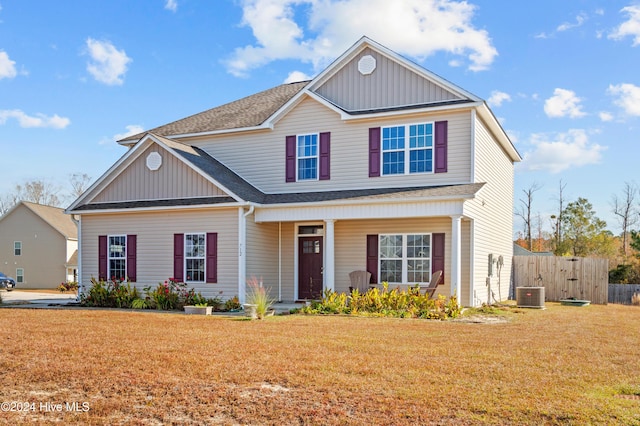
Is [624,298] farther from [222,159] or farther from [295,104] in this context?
[222,159]

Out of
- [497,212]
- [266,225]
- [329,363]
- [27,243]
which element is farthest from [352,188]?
[27,243]

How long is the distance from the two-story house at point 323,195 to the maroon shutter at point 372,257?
0.11ft

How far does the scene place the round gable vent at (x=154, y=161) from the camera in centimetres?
1775

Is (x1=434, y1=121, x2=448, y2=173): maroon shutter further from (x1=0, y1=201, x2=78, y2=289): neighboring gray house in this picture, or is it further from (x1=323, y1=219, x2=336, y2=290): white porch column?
(x1=0, y1=201, x2=78, y2=289): neighboring gray house

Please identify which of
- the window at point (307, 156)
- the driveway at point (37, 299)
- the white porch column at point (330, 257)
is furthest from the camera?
the driveway at point (37, 299)

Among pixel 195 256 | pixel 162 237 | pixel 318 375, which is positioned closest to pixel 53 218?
pixel 162 237

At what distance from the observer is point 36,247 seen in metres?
35.6

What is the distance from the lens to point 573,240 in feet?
110

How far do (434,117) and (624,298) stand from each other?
11.6m

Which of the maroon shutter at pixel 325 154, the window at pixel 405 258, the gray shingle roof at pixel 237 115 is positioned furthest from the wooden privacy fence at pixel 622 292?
the gray shingle roof at pixel 237 115

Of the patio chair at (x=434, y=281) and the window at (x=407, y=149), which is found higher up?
the window at (x=407, y=149)

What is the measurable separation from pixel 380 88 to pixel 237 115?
579 centimetres

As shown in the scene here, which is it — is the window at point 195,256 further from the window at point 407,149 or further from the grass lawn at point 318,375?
the window at point 407,149

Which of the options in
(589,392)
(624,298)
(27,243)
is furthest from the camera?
(27,243)
